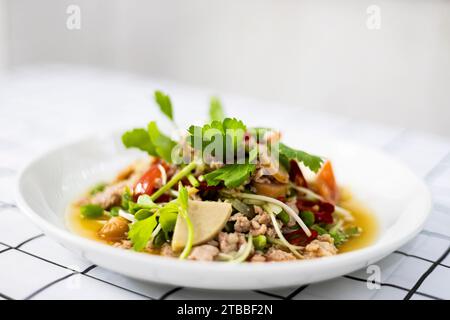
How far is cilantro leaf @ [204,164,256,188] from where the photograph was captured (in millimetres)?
2047

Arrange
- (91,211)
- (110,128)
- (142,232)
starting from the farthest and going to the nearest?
(110,128)
(91,211)
(142,232)

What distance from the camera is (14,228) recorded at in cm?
222

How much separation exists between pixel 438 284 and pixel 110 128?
1.90 metres

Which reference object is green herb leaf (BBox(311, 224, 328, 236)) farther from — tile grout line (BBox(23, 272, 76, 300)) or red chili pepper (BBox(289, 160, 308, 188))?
tile grout line (BBox(23, 272, 76, 300))

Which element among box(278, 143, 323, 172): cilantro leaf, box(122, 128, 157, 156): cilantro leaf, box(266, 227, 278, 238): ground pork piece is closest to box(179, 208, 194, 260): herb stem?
box(266, 227, 278, 238): ground pork piece

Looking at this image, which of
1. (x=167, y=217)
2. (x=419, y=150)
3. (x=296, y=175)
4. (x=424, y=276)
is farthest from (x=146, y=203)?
(x=419, y=150)

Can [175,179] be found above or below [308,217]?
above

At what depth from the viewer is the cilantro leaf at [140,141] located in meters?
2.45

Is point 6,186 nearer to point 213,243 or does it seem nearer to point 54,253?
point 54,253

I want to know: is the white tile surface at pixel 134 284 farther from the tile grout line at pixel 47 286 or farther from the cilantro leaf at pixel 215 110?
the cilantro leaf at pixel 215 110

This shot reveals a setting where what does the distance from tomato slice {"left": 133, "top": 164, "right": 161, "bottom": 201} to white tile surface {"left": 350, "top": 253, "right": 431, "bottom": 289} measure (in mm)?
904

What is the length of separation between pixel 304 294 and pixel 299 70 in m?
4.86

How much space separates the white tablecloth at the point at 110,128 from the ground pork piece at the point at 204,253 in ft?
0.35

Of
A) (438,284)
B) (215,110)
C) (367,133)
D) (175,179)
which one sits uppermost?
(215,110)
